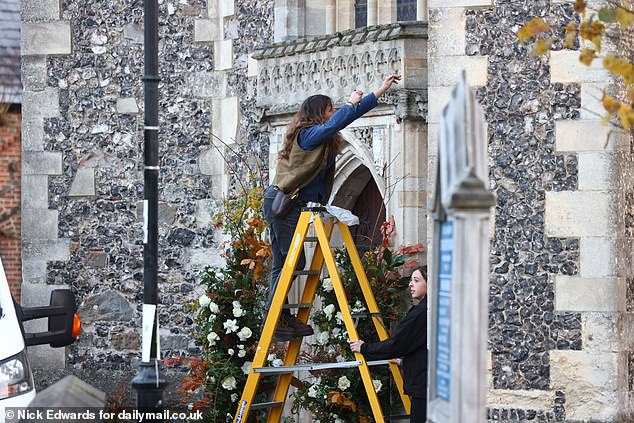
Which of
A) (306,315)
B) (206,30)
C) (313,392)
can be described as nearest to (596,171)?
(306,315)

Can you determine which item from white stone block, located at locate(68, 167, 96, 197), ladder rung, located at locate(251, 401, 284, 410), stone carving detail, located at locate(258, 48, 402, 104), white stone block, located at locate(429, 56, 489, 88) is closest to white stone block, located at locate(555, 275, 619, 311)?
white stone block, located at locate(429, 56, 489, 88)

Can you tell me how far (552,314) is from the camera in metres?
8.12

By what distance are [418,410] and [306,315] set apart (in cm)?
131

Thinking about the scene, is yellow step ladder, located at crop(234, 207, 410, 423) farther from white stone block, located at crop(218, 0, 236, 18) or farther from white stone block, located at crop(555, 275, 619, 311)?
white stone block, located at crop(218, 0, 236, 18)

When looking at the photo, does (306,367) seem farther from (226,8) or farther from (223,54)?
(226,8)

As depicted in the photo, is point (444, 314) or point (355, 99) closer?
point (444, 314)

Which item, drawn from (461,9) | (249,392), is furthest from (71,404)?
(461,9)

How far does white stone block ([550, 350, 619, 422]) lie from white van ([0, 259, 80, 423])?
3105 millimetres

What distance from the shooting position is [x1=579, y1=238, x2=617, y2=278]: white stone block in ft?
26.4

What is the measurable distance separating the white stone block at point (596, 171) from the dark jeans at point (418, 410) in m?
1.55

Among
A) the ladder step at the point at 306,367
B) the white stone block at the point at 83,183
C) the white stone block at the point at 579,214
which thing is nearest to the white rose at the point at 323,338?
the ladder step at the point at 306,367

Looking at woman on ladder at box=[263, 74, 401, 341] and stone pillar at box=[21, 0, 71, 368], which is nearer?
woman on ladder at box=[263, 74, 401, 341]

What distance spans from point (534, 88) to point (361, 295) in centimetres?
191

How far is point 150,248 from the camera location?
788 cm
